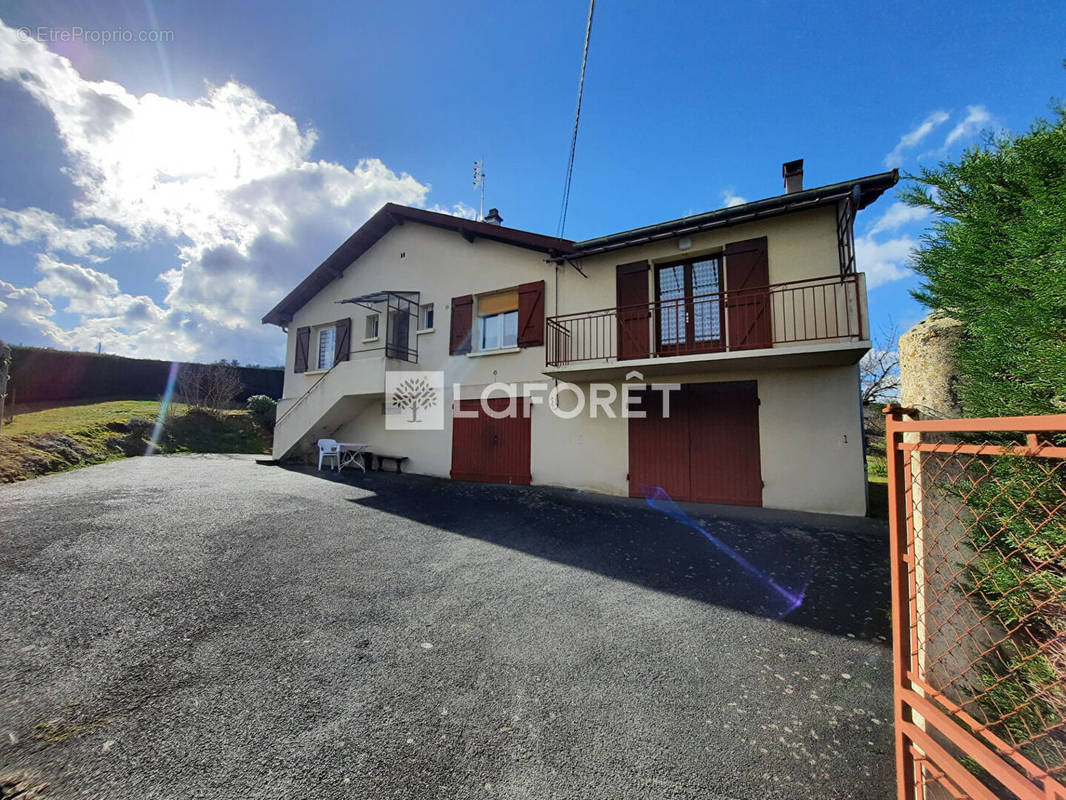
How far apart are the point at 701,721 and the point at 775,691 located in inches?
25.6

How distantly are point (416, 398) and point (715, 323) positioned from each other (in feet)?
25.7

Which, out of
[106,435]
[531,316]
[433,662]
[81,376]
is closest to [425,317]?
[531,316]

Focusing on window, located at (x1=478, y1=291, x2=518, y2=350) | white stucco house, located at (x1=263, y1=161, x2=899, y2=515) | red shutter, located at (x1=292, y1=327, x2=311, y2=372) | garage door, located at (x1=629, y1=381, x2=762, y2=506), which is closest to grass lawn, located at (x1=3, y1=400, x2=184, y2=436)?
white stucco house, located at (x1=263, y1=161, x2=899, y2=515)

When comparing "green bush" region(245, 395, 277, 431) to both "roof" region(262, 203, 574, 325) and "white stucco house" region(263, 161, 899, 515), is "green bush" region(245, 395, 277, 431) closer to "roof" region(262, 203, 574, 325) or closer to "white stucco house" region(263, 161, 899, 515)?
"roof" region(262, 203, 574, 325)

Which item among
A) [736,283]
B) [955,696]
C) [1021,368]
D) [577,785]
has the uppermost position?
[736,283]

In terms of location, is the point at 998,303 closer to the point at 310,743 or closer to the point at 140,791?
the point at 310,743

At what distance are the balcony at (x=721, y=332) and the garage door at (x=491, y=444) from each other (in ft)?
6.03

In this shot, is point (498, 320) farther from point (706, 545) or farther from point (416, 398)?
point (706, 545)

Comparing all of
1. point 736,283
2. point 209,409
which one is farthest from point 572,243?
point 209,409

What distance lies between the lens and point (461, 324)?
1068 centimetres

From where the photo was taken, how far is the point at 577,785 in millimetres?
1848

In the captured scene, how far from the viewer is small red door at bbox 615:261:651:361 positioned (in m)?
8.16

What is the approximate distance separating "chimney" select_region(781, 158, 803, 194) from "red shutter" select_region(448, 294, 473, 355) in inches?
300

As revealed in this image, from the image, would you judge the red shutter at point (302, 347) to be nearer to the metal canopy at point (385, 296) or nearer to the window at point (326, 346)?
the window at point (326, 346)
